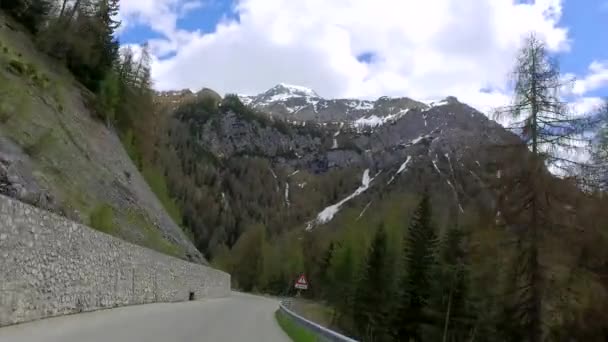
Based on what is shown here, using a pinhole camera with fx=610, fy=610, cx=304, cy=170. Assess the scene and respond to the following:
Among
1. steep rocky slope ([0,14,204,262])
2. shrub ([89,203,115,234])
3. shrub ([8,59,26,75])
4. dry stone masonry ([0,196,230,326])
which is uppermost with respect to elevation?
shrub ([8,59,26,75])

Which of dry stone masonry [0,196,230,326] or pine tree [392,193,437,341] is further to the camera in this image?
pine tree [392,193,437,341]

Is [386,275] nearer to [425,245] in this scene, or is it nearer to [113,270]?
[425,245]

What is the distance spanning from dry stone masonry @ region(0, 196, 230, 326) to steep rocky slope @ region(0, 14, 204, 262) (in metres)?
2.37

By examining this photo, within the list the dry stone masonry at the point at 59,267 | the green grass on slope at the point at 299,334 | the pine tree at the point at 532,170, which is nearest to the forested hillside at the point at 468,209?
the pine tree at the point at 532,170

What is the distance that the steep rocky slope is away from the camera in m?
21.4

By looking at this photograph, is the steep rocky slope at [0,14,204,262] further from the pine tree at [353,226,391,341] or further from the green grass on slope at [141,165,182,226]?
the pine tree at [353,226,391,341]

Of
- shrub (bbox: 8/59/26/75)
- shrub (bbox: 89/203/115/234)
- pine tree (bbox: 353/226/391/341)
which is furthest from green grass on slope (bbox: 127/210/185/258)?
pine tree (bbox: 353/226/391/341)

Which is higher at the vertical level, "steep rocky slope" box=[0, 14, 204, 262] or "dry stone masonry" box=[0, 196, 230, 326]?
"steep rocky slope" box=[0, 14, 204, 262]

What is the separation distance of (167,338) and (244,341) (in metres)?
1.87

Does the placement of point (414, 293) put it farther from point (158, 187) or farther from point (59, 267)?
point (59, 267)

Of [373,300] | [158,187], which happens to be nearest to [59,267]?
[373,300]

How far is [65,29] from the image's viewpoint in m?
42.9

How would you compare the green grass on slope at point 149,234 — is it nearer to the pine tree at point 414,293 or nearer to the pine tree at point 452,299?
the pine tree at point 414,293

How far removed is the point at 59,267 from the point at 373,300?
3622 centimetres
